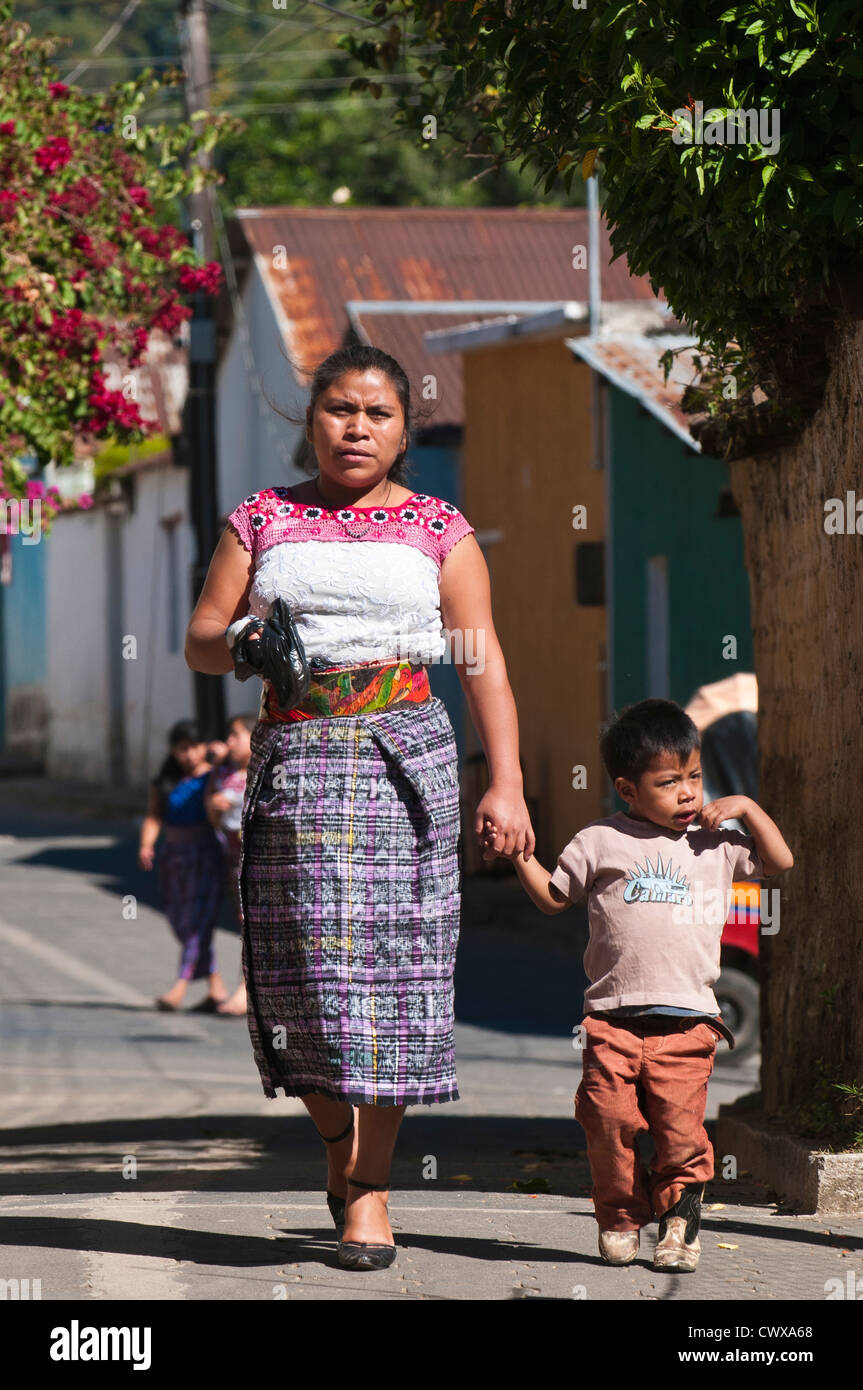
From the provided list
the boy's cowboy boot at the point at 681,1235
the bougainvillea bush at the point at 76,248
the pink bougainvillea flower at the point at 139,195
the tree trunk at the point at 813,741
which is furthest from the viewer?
the pink bougainvillea flower at the point at 139,195

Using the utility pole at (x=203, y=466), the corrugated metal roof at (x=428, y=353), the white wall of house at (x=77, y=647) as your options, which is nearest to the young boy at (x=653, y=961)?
the utility pole at (x=203, y=466)

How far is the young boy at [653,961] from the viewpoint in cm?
461

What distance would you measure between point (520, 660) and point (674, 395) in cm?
509

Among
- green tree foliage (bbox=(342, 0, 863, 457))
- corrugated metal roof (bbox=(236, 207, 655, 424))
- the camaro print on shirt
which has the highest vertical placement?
corrugated metal roof (bbox=(236, 207, 655, 424))

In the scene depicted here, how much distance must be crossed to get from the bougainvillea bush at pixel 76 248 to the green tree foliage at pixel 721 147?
123 inches

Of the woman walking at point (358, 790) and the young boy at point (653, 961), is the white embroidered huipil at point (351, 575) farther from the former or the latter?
the young boy at point (653, 961)

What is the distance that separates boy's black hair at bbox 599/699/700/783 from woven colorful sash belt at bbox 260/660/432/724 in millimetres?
537

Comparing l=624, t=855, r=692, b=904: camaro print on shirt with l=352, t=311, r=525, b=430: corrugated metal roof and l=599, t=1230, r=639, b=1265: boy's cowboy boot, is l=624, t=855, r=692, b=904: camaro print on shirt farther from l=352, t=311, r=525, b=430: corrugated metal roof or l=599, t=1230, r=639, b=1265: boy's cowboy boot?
l=352, t=311, r=525, b=430: corrugated metal roof

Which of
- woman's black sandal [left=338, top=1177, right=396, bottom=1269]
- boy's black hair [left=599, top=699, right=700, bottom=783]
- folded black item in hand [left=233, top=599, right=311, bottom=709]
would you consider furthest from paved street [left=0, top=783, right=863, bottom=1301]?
folded black item in hand [left=233, top=599, right=311, bottom=709]

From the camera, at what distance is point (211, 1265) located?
14.8ft

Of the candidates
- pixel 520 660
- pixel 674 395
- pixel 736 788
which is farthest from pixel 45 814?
pixel 736 788

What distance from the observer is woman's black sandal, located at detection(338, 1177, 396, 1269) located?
4438mm

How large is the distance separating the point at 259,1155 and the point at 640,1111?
146 inches

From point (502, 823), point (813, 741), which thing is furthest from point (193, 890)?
point (502, 823)
